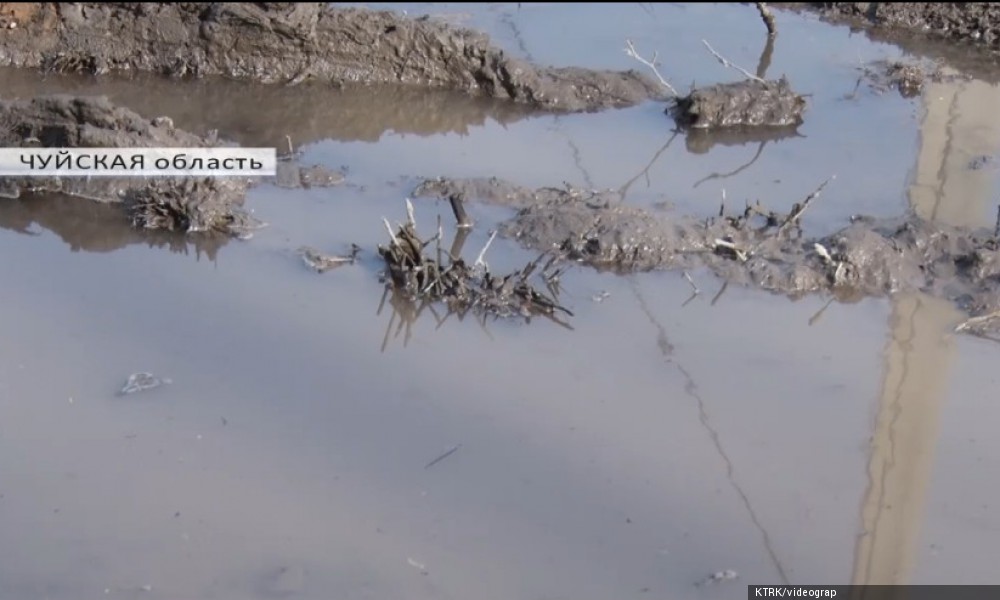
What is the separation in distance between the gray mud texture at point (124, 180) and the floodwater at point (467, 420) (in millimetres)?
146

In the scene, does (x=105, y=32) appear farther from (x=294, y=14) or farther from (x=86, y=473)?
A: (x=86, y=473)

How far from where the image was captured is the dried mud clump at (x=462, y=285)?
5.66 metres

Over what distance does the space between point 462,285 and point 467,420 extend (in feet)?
3.31

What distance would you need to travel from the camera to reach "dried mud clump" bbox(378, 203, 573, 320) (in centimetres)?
566

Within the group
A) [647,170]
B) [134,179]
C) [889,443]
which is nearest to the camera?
[889,443]

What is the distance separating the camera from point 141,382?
16.3ft

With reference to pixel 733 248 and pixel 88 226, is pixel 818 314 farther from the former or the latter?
pixel 88 226

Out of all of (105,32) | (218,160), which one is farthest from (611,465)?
(105,32)

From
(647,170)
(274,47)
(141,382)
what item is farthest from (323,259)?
(274,47)

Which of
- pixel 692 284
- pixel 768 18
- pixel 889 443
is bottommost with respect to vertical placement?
pixel 889 443

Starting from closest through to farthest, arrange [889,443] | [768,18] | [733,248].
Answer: [889,443]
[733,248]
[768,18]

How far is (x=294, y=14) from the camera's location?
27.3ft

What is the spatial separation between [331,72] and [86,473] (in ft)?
15.2
